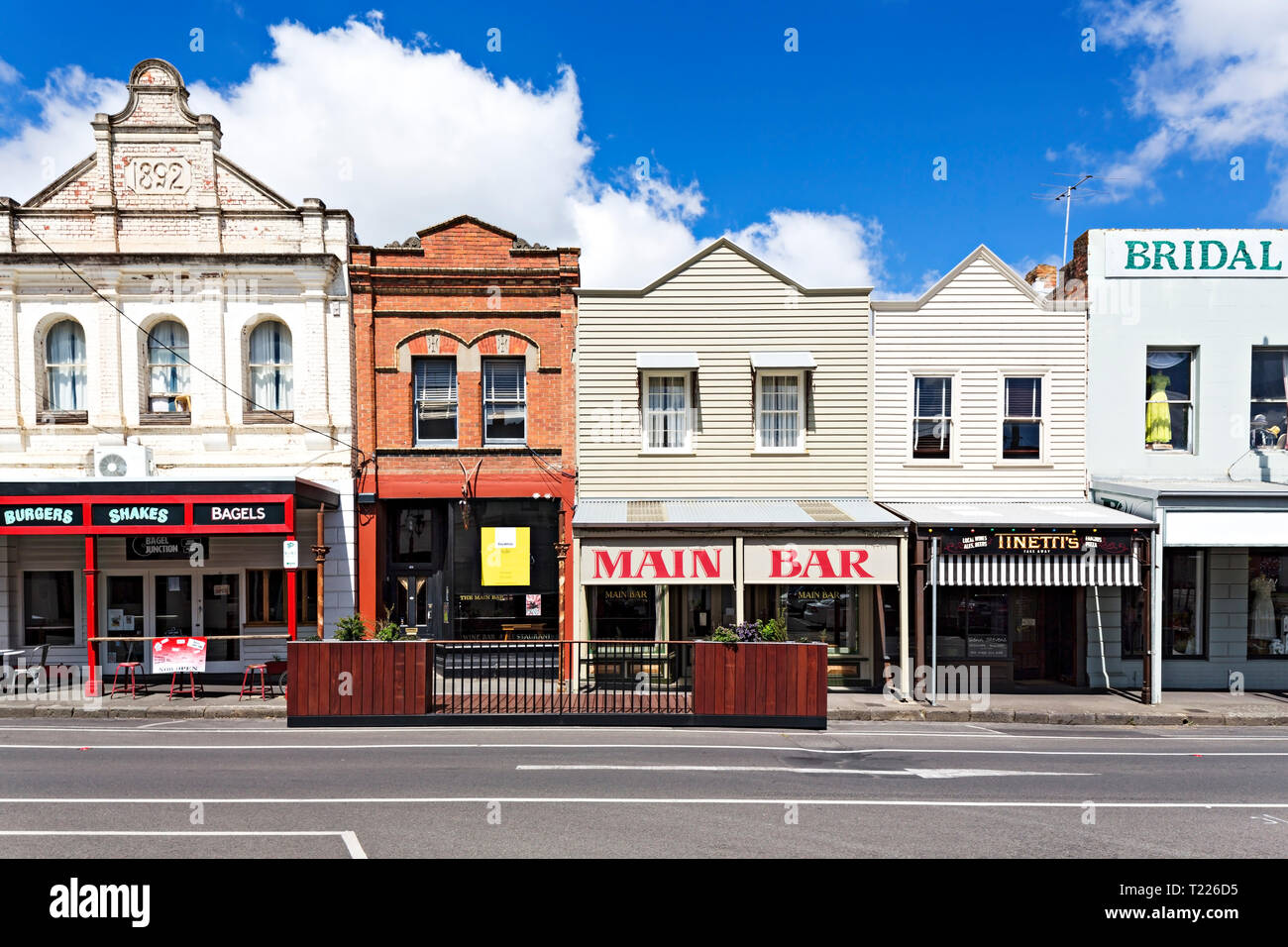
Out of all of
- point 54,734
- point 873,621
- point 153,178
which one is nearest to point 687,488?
point 873,621

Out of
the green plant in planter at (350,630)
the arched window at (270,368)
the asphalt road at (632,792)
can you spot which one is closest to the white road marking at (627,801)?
the asphalt road at (632,792)

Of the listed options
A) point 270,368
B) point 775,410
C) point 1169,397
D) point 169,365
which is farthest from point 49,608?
point 1169,397

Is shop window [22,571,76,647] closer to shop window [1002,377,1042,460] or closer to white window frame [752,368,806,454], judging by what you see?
white window frame [752,368,806,454]

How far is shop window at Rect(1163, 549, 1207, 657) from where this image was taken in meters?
16.2

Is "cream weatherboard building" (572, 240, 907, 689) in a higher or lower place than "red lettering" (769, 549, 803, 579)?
higher

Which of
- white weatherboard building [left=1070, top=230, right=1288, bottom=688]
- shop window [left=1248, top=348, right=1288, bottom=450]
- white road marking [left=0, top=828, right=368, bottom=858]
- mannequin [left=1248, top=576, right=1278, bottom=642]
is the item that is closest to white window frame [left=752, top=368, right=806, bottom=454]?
white weatherboard building [left=1070, top=230, right=1288, bottom=688]

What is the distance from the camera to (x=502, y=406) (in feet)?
56.3

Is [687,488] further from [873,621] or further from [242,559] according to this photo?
[242,559]

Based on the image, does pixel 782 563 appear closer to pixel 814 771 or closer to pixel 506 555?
pixel 814 771

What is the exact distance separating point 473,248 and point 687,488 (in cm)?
701

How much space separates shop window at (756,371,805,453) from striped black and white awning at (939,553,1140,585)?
4.07 m

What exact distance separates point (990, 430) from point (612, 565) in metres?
8.40

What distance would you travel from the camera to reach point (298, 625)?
17.0 m
